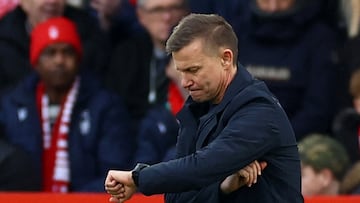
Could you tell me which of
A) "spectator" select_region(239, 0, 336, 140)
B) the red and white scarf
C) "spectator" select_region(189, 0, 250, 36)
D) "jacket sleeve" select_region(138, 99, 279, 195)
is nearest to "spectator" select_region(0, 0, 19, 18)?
the red and white scarf

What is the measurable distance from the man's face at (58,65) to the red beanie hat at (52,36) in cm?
3

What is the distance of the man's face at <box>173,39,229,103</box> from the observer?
16.5 feet

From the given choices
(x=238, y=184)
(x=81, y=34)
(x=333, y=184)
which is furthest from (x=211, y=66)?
(x=81, y=34)

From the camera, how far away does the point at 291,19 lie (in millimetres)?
8367

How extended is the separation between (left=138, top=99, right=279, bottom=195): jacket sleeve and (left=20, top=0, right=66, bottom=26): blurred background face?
3.85 metres

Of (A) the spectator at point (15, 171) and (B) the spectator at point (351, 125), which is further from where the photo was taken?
(B) the spectator at point (351, 125)

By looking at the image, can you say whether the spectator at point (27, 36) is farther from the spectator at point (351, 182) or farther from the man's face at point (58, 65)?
the spectator at point (351, 182)

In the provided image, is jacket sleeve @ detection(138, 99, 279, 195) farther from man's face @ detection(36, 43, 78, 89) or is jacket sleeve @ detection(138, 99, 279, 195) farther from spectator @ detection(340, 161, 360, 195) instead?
man's face @ detection(36, 43, 78, 89)

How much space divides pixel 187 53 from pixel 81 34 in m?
3.91

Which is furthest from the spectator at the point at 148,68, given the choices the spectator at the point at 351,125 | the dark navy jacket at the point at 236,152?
the dark navy jacket at the point at 236,152

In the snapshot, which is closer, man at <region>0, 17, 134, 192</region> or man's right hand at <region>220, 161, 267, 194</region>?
man's right hand at <region>220, 161, 267, 194</region>

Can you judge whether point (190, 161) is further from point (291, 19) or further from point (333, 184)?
point (291, 19)

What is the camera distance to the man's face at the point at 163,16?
856cm

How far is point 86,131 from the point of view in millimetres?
8180
